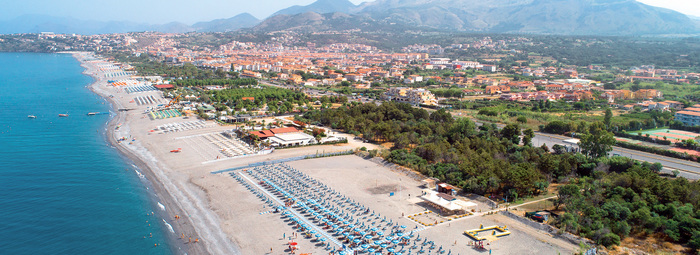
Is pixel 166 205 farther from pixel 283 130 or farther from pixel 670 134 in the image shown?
pixel 670 134

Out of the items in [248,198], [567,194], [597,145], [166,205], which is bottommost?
[166,205]

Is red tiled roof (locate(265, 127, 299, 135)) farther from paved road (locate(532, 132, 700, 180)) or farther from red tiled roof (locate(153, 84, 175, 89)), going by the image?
red tiled roof (locate(153, 84, 175, 89))

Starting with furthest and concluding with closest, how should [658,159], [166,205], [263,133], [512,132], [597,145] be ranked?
[263,133]
[512,132]
[658,159]
[597,145]
[166,205]

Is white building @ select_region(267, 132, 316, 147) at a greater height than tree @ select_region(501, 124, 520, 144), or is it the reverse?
tree @ select_region(501, 124, 520, 144)

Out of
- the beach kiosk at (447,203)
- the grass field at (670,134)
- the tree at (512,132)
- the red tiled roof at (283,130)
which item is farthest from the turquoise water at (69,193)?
the grass field at (670,134)

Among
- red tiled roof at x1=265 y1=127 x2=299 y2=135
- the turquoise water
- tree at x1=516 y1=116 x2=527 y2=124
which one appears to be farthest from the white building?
tree at x1=516 y1=116 x2=527 y2=124

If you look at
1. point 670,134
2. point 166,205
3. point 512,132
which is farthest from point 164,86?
point 670,134
